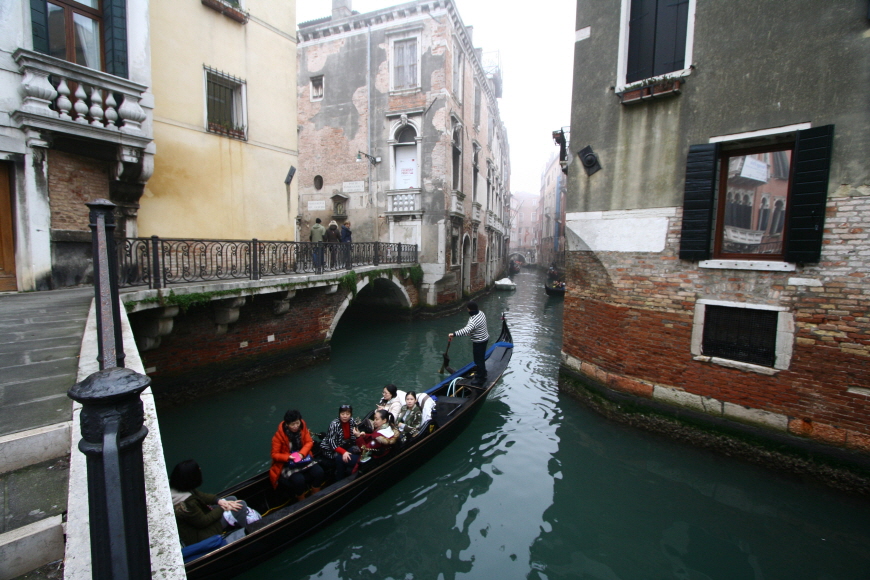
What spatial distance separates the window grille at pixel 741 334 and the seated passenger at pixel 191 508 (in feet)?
17.6

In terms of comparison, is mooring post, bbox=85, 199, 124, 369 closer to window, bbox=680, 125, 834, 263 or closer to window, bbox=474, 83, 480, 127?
window, bbox=680, 125, 834, 263

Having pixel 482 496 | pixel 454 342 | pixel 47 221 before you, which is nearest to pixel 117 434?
pixel 482 496

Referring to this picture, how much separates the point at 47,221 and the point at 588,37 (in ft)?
25.2

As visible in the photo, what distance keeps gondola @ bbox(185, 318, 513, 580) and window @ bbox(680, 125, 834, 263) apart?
12.1 feet

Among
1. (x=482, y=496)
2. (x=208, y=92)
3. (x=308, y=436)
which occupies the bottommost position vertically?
(x=482, y=496)

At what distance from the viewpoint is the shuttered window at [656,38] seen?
520 cm

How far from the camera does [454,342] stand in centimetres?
1186

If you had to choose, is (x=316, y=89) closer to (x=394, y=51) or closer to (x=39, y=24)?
(x=394, y=51)

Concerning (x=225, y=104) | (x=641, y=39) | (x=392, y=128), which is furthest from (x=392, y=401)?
(x=392, y=128)

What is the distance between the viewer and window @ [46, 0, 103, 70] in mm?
5525

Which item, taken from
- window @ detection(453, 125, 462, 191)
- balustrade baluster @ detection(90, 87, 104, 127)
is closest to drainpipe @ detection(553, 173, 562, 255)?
window @ detection(453, 125, 462, 191)

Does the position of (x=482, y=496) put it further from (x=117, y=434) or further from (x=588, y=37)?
(x=588, y=37)

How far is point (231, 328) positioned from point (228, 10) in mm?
5684

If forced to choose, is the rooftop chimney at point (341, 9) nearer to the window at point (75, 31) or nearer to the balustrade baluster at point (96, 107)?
the window at point (75, 31)
